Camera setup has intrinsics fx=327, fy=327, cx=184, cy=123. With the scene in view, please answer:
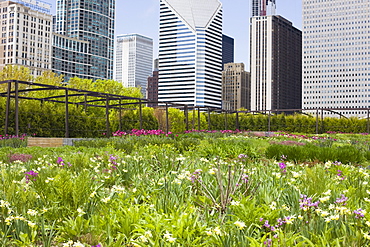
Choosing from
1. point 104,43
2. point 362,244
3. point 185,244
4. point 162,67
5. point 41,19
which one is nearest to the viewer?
point 362,244

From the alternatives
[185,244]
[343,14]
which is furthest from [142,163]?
[343,14]

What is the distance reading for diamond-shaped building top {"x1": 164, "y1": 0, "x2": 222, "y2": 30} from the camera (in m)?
163

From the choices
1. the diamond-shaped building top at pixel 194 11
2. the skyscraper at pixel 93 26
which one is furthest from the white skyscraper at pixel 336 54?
the skyscraper at pixel 93 26

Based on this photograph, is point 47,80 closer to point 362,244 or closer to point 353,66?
point 362,244

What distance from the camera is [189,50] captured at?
6398 inches

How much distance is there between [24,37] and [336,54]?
147m

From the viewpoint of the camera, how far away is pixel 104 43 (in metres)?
180

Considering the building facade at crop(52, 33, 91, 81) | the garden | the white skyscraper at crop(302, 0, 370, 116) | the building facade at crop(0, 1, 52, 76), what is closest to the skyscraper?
the building facade at crop(52, 33, 91, 81)

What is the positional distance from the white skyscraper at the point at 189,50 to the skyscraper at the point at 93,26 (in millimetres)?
32299

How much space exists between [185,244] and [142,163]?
3588mm

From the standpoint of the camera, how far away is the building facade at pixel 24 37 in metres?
116

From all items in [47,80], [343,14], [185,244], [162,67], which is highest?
[343,14]

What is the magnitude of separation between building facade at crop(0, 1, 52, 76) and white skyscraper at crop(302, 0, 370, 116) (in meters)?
128

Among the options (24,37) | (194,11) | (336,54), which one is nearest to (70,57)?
(24,37)
